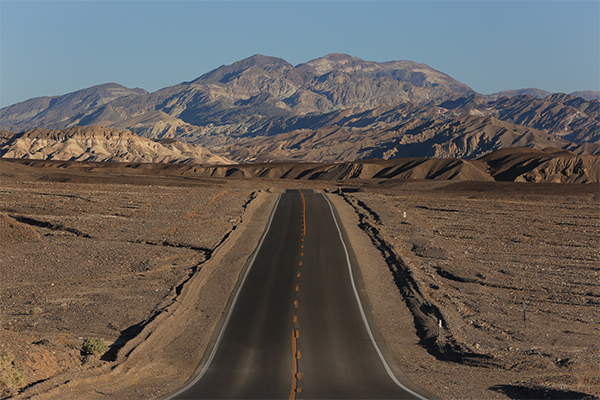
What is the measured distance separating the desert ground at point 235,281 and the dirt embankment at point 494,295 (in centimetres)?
9

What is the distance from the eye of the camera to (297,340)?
20688mm

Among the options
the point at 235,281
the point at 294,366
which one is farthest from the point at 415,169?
the point at 294,366

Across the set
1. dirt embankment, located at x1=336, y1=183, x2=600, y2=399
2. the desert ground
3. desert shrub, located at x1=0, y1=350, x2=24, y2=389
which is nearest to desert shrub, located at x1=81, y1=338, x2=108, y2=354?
the desert ground

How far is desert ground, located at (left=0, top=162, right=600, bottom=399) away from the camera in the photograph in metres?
17.1

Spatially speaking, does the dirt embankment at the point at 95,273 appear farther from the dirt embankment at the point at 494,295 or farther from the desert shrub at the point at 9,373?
the dirt embankment at the point at 494,295

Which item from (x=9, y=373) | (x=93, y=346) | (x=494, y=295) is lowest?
(x=93, y=346)

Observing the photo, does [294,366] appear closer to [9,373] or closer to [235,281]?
[9,373]

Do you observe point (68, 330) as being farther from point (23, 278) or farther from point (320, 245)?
point (320, 245)

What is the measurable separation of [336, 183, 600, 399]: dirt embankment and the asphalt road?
4.75 feet

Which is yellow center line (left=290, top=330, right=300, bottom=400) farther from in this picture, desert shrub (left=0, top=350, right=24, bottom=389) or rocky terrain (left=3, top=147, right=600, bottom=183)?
rocky terrain (left=3, top=147, right=600, bottom=183)

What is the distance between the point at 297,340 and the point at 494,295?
11955 millimetres

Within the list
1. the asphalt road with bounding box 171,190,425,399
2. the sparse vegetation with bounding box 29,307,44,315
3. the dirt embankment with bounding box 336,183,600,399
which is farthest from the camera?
the sparse vegetation with bounding box 29,307,44,315

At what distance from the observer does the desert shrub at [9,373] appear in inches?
567

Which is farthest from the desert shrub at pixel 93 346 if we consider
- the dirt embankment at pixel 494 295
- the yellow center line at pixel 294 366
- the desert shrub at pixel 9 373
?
the dirt embankment at pixel 494 295
